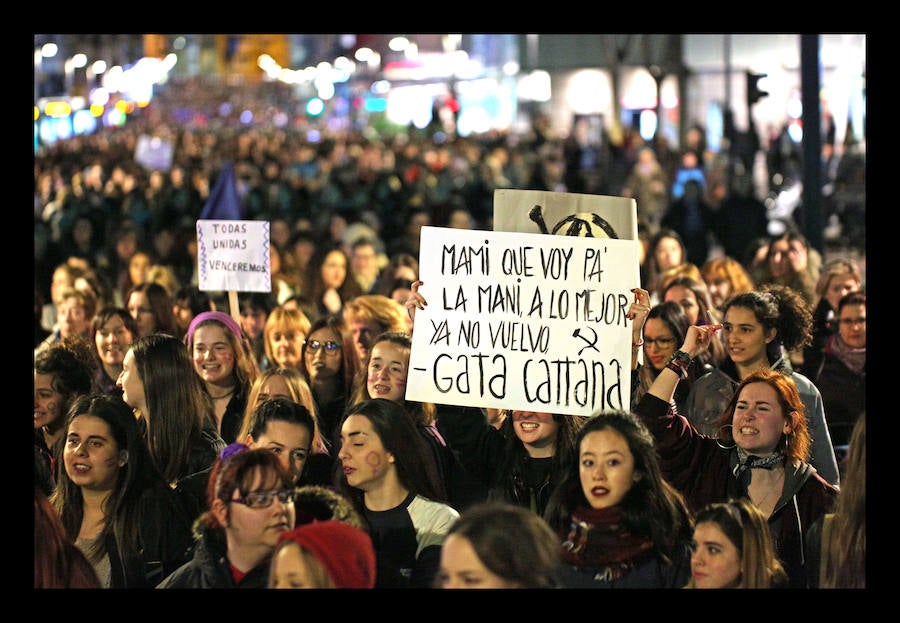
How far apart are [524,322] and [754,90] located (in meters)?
10.1

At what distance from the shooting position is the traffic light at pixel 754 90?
1571 cm

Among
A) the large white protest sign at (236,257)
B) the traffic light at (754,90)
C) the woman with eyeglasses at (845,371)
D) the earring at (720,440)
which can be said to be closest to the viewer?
the earring at (720,440)

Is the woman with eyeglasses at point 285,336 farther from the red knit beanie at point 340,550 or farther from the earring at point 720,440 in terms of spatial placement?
the red knit beanie at point 340,550

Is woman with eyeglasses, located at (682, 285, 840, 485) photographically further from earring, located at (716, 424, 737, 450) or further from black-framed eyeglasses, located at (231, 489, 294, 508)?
black-framed eyeglasses, located at (231, 489, 294, 508)

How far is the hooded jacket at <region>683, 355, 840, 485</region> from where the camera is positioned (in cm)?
677

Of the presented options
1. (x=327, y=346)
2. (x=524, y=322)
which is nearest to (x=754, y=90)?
(x=327, y=346)

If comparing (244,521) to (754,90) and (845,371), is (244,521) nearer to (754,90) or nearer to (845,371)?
(845,371)

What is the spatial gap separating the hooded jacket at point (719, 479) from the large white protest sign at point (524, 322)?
0.80 feet

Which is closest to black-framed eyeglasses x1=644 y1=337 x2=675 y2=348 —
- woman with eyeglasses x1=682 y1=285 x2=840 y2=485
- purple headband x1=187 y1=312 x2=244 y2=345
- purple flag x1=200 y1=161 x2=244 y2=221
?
woman with eyeglasses x1=682 y1=285 x2=840 y2=485

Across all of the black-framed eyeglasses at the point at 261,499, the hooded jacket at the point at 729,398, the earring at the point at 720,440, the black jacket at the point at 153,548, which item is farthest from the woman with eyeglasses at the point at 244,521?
the hooded jacket at the point at 729,398

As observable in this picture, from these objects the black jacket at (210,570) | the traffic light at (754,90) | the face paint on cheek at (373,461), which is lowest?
the black jacket at (210,570)

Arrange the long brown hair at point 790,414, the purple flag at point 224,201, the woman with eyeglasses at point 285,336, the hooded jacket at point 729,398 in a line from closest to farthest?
the long brown hair at point 790,414
the hooded jacket at point 729,398
the woman with eyeglasses at point 285,336
the purple flag at point 224,201

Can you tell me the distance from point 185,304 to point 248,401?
148 inches

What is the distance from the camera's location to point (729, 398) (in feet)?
24.5
